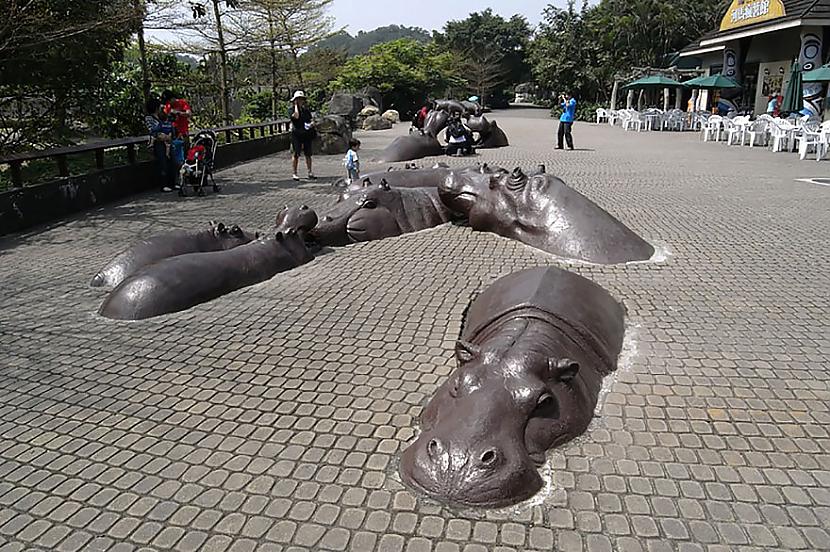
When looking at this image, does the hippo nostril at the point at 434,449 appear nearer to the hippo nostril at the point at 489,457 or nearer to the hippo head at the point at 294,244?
the hippo nostril at the point at 489,457

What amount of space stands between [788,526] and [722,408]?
113 cm

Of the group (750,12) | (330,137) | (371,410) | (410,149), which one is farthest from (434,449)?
(750,12)

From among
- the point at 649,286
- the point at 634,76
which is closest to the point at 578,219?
the point at 649,286

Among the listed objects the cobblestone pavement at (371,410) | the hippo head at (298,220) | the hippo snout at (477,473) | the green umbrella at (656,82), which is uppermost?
the green umbrella at (656,82)

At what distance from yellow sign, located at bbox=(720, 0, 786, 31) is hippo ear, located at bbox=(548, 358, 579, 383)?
83.8 ft

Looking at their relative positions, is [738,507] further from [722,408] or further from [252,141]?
[252,141]

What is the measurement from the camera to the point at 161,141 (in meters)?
12.2

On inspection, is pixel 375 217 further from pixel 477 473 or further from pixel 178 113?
pixel 178 113

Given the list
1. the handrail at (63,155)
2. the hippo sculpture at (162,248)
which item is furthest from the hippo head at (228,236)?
the handrail at (63,155)

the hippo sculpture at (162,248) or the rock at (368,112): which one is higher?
the rock at (368,112)

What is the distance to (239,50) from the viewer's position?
69.4 feet

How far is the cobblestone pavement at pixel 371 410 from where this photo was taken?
2.95 m

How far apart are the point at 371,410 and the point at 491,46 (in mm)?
56152

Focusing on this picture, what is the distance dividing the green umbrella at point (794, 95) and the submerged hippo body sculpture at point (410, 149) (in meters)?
13.0
